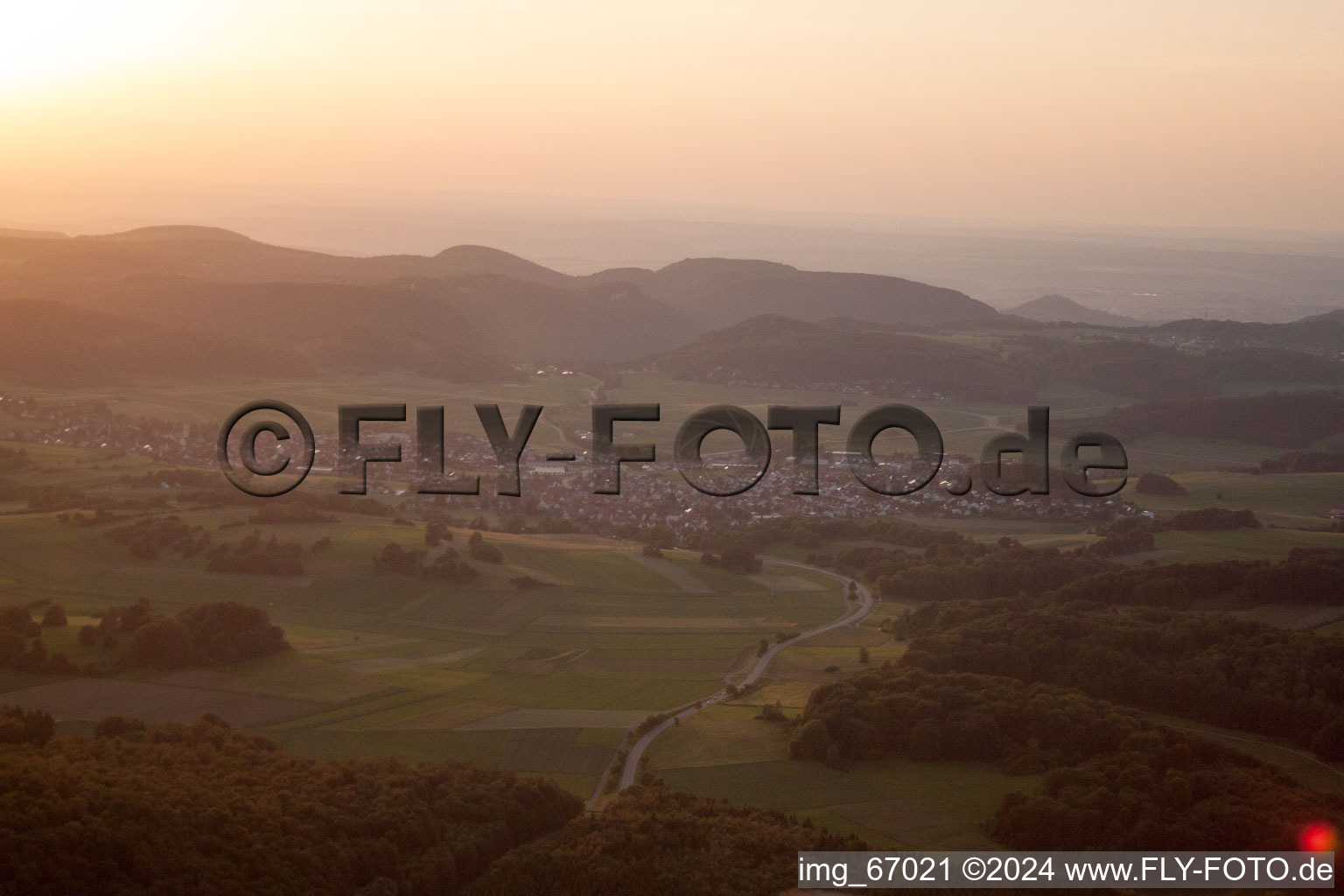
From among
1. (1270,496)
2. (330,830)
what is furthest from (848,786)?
(1270,496)

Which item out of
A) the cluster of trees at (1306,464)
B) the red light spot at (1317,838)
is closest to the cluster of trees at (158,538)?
the red light spot at (1317,838)

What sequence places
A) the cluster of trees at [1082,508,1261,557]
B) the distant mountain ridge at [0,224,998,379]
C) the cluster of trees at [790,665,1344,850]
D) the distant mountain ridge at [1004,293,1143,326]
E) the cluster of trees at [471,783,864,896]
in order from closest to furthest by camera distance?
the cluster of trees at [471,783,864,896] < the cluster of trees at [790,665,1344,850] < the cluster of trees at [1082,508,1261,557] < the distant mountain ridge at [0,224,998,379] < the distant mountain ridge at [1004,293,1143,326]

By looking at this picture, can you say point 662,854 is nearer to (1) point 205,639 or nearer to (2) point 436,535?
(1) point 205,639

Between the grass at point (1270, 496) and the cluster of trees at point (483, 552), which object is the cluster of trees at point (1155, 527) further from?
the cluster of trees at point (483, 552)

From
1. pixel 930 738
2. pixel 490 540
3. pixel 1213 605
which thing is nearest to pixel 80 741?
pixel 930 738

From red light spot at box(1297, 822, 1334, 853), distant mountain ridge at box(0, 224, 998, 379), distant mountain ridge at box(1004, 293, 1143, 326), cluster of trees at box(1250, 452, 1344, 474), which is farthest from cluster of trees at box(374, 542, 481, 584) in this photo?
distant mountain ridge at box(1004, 293, 1143, 326)

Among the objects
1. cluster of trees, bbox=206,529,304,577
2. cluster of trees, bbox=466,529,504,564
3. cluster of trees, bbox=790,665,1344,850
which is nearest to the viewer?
cluster of trees, bbox=790,665,1344,850

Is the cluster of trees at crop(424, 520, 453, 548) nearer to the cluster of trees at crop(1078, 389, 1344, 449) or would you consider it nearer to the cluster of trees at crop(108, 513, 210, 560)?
the cluster of trees at crop(108, 513, 210, 560)
